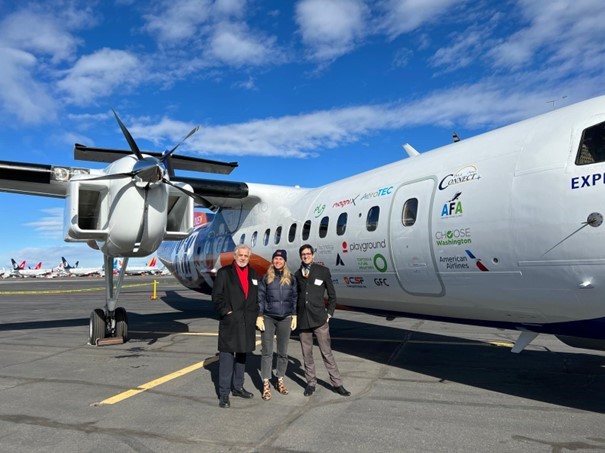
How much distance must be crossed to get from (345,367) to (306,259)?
95.9 inches

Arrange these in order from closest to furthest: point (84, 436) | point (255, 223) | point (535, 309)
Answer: point (84, 436)
point (535, 309)
point (255, 223)

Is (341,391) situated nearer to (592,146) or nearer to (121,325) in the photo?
(592,146)

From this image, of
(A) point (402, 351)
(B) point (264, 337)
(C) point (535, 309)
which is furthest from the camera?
(A) point (402, 351)

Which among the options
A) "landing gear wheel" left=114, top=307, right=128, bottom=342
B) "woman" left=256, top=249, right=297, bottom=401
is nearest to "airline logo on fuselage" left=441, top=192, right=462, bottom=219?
"woman" left=256, top=249, right=297, bottom=401

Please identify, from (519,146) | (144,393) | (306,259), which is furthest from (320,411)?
(519,146)

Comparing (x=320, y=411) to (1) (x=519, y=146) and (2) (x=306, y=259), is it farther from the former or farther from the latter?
(1) (x=519, y=146)

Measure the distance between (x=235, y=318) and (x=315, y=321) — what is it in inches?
41.5

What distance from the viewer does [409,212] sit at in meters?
6.61

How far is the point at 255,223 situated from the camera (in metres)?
12.4

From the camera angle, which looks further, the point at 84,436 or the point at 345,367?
the point at 345,367

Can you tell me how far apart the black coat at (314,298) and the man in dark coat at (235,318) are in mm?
626

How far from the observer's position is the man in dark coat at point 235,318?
5.59 metres

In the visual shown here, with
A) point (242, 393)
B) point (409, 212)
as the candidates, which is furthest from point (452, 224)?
point (242, 393)

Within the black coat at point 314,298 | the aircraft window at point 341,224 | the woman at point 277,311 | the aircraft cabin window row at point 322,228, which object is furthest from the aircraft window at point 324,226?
the woman at point 277,311
